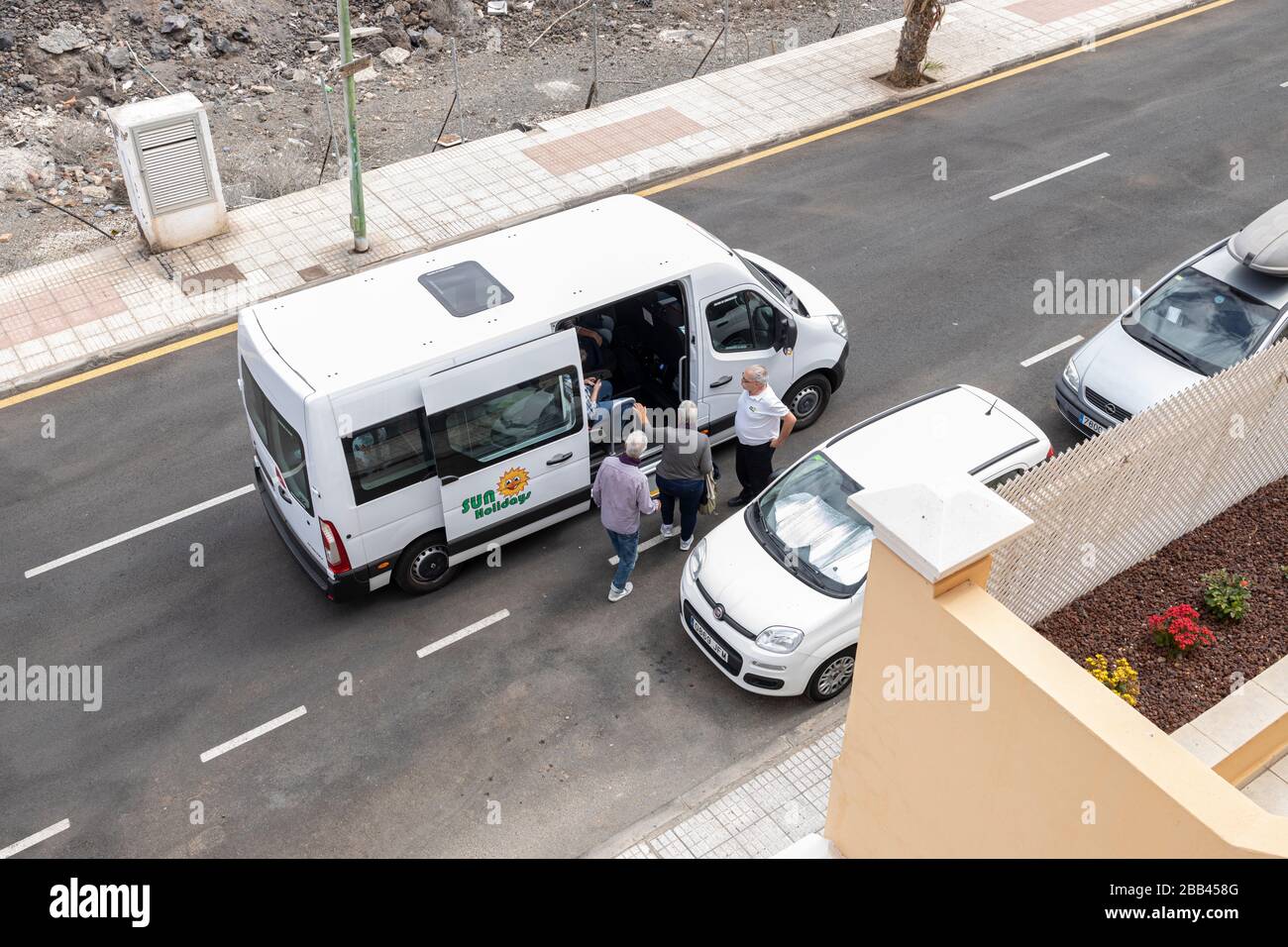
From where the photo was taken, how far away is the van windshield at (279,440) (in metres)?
9.48

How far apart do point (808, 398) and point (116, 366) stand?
7.72 m

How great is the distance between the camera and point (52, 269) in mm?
14789

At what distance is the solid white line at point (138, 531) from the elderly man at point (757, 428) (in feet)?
15.8

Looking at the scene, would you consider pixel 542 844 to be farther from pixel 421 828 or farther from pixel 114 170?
pixel 114 170

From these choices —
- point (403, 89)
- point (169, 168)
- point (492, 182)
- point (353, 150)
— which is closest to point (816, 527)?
point (353, 150)

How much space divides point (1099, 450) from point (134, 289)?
11404 millimetres

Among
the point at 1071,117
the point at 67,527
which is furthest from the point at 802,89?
the point at 67,527

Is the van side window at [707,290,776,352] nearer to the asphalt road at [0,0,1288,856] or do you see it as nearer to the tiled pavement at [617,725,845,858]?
the asphalt road at [0,0,1288,856]

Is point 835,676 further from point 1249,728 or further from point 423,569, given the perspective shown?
point 423,569

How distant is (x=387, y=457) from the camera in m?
9.55

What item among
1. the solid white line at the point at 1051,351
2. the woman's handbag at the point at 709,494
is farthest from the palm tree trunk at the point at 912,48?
the woman's handbag at the point at 709,494

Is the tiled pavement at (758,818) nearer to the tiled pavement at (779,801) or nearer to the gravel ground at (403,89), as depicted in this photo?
the tiled pavement at (779,801)
